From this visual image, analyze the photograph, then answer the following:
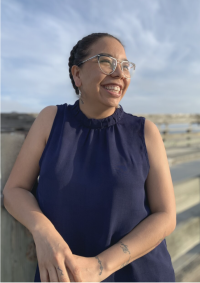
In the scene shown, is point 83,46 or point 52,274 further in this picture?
point 83,46

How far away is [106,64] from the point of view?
1.27 metres

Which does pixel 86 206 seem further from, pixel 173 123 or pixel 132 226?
pixel 173 123

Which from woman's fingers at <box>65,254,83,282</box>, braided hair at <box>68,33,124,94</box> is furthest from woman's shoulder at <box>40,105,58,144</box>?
woman's fingers at <box>65,254,83,282</box>

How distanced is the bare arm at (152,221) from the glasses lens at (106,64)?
348mm

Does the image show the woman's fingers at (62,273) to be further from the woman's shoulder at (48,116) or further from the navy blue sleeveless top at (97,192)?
the woman's shoulder at (48,116)

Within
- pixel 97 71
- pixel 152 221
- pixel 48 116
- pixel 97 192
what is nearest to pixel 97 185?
pixel 97 192

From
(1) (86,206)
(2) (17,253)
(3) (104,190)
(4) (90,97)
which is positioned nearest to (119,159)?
(3) (104,190)

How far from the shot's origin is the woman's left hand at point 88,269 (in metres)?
0.95

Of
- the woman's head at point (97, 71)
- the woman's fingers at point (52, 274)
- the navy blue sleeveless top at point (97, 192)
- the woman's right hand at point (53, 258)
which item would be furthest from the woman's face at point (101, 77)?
the woman's fingers at point (52, 274)

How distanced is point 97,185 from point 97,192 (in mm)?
32

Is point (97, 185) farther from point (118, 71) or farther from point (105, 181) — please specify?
point (118, 71)


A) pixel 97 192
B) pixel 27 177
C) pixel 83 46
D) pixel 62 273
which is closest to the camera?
pixel 62 273

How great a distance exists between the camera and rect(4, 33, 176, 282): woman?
41.7 inches

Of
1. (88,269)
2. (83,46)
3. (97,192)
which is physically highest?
(83,46)
